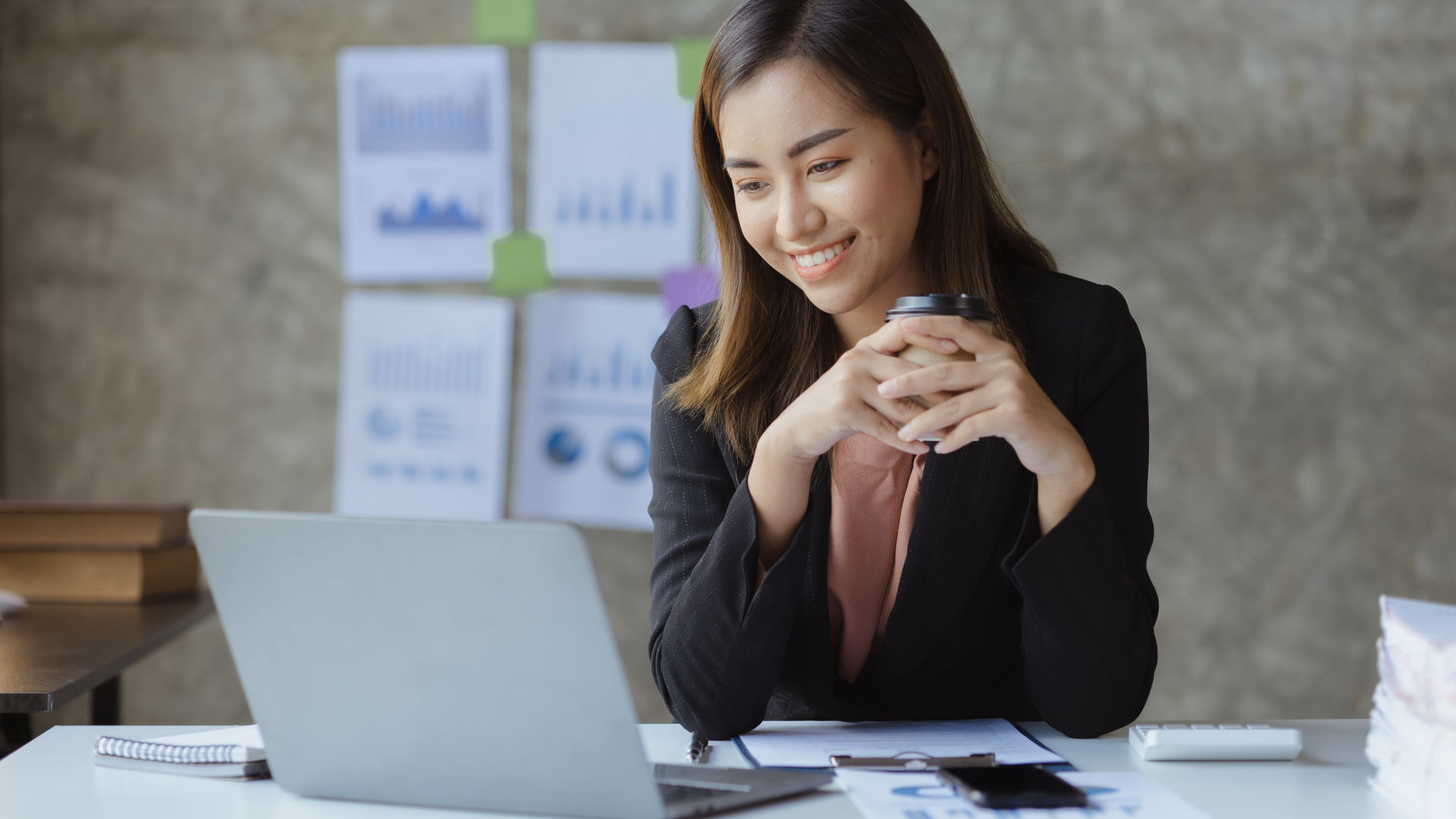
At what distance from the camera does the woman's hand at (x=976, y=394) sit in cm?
102

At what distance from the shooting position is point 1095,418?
1.32 metres

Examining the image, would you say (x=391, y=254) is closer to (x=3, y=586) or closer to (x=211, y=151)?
(x=211, y=151)

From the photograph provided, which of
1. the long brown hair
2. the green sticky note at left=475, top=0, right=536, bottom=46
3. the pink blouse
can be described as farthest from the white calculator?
the green sticky note at left=475, top=0, right=536, bottom=46

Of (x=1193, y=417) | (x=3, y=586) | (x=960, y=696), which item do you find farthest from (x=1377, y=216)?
(x=3, y=586)

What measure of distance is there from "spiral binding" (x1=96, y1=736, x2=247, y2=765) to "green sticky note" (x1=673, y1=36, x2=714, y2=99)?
1893 millimetres

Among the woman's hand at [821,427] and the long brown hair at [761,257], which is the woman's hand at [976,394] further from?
the long brown hair at [761,257]

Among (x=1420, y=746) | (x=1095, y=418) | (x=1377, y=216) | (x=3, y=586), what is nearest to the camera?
(x=1420, y=746)

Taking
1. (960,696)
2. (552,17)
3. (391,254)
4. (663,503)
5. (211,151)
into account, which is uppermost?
(552,17)

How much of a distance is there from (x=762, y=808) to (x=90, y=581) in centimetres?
146

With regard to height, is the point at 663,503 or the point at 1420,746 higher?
the point at 663,503

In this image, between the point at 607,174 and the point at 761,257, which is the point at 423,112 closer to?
the point at 607,174

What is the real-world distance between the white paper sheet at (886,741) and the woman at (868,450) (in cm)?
5

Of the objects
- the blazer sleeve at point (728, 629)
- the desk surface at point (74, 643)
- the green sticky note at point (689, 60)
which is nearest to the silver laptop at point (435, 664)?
the blazer sleeve at point (728, 629)

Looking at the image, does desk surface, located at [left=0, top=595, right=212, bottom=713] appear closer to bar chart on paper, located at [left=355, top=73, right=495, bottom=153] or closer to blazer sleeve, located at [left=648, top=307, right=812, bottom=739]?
blazer sleeve, located at [left=648, top=307, right=812, bottom=739]
